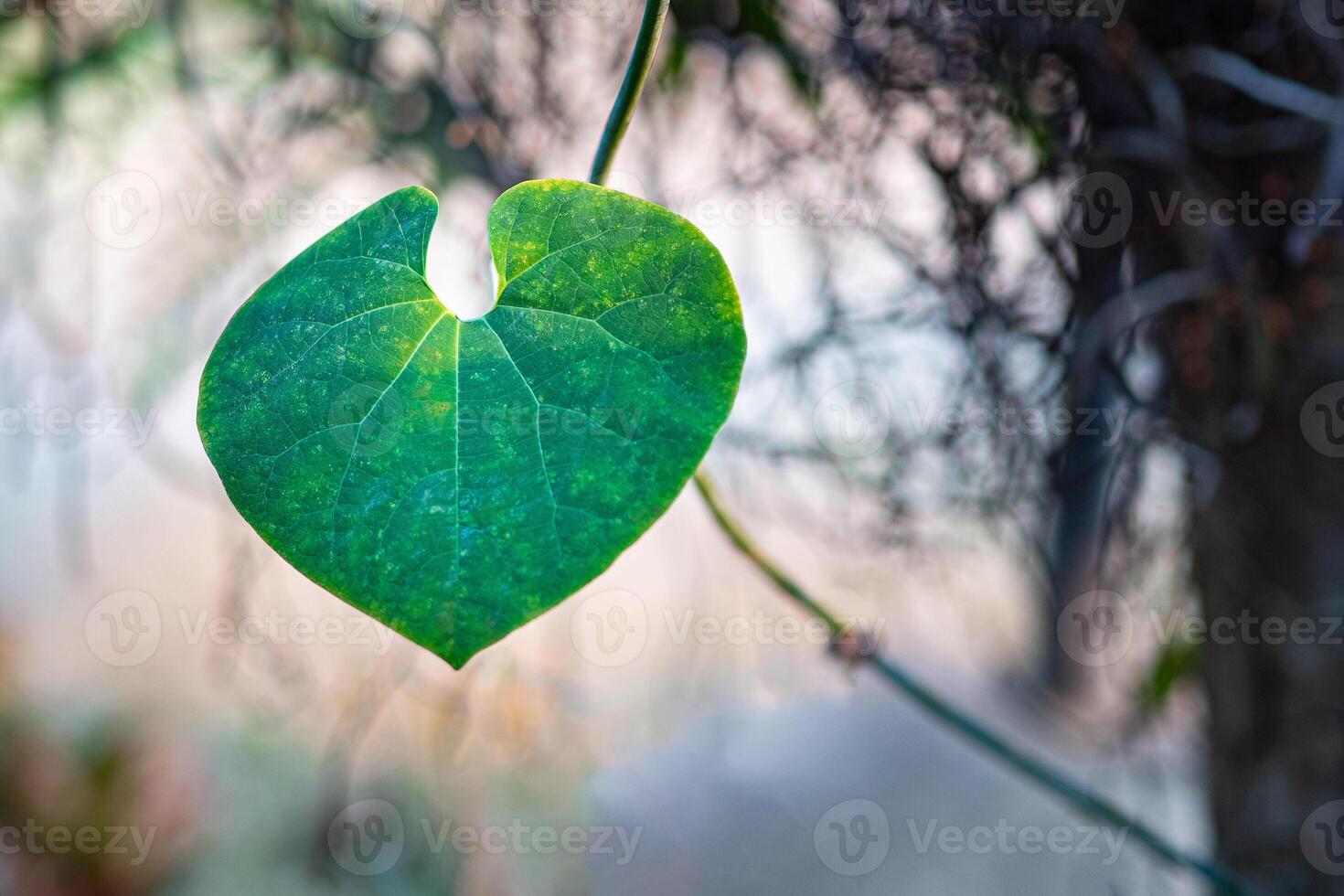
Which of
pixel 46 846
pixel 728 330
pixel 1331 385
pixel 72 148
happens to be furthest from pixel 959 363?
pixel 46 846

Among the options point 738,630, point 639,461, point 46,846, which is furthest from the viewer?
point 46,846

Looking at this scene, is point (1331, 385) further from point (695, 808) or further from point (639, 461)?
point (695, 808)
